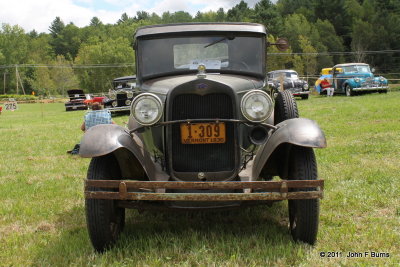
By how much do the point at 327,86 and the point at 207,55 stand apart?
70.9 feet

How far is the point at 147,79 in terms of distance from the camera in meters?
4.58

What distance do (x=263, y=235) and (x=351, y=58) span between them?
6557 centimetres

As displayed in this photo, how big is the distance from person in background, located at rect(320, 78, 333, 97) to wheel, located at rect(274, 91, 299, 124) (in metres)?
20.3

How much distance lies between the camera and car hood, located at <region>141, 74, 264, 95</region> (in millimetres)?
3979

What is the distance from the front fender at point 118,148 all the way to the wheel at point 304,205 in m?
1.16

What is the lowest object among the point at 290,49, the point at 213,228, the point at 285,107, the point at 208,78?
the point at 213,228

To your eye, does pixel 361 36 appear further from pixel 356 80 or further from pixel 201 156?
pixel 201 156

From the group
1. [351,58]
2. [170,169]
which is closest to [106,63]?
[351,58]

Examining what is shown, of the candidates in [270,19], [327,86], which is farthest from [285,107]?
[270,19]

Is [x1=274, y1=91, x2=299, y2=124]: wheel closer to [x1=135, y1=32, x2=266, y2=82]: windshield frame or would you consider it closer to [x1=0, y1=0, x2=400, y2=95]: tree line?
[x1=135, y1=32, x2=266, y2=82]: windshield frame

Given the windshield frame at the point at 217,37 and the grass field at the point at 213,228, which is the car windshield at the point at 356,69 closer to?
the grass field at the point at 213,228

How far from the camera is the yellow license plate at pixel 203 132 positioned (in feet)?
11.9

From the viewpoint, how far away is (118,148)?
3.43 metres

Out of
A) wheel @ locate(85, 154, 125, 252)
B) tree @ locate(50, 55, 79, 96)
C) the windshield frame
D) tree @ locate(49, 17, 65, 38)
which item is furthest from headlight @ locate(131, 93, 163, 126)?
tree @ locate(49, 17, 65, 38)
